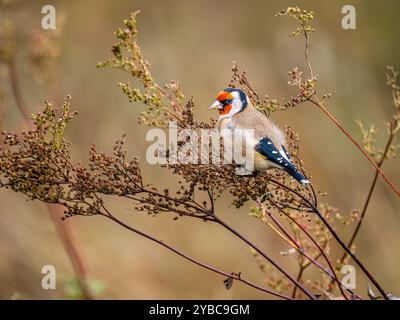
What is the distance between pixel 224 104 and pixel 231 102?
0.05 m

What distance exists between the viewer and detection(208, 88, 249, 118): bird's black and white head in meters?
3.46

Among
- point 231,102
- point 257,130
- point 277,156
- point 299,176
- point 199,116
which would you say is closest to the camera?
point 299,176

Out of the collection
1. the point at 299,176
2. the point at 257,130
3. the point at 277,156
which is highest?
the point at 257,130

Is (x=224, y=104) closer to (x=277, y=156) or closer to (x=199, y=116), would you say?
(x=277, y=156)

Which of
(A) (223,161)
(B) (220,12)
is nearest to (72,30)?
(B) (220,12)

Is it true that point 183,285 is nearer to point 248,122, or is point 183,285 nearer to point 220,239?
point 220,239

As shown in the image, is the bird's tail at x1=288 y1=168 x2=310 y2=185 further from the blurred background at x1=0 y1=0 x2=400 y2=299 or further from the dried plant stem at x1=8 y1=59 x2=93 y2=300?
the blurred background at x1=0 y1=0 x2=400 y2=299

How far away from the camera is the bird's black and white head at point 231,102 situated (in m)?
3.46

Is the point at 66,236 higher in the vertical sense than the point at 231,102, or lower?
lower

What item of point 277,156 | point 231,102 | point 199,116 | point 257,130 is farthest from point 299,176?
point 199,116

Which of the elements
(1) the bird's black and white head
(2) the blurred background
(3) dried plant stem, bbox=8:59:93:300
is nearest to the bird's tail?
(1) the bird's black and white head

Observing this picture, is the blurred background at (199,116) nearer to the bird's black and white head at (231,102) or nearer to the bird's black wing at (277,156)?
the bird's black and white head at (231,102)

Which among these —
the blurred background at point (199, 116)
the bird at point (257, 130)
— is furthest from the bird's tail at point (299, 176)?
the blurred background at point (199, 116)

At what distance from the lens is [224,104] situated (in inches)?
141
